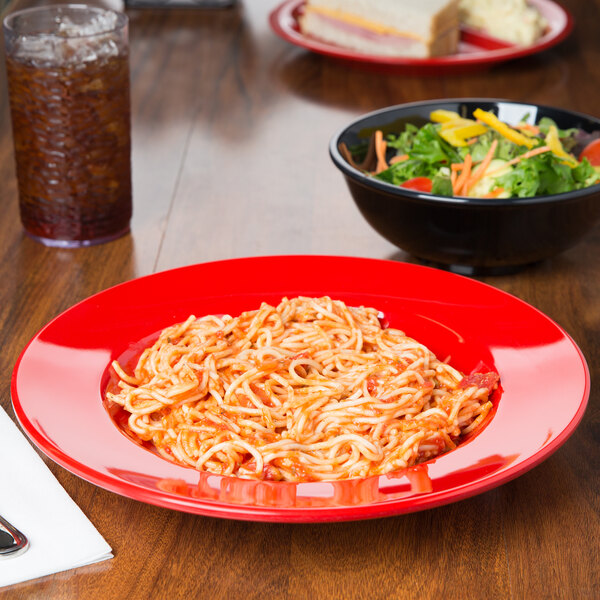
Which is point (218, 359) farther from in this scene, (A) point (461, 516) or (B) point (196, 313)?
(A) point (461, 516)

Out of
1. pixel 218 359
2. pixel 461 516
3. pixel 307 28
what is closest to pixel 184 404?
pixel 218 359

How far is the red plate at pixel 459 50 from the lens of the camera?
2.54 meters

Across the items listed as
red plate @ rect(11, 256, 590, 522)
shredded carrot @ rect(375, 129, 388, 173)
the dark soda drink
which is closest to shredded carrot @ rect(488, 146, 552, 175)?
shredded carrot @ rect(375, 129, 388, 173)

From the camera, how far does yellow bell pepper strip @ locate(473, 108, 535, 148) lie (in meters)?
1.70

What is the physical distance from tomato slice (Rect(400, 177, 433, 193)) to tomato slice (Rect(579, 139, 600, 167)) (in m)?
0.31

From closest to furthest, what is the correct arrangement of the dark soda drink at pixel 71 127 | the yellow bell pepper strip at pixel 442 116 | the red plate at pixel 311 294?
the red plate at pixel 311 294 < the dark soda drink at pixel 71 127 < the yellow bell pepper strip at pixel 442 116

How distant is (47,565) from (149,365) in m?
0.33

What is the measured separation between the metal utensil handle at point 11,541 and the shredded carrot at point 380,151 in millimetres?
991

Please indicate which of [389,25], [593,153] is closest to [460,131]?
[593,153]

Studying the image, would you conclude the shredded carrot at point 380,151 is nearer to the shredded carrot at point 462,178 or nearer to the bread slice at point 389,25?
the shredded carrot at point 462,178

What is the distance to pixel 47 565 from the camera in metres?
0.97

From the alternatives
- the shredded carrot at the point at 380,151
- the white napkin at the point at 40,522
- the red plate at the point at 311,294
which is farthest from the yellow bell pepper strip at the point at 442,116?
the white napkin at the point at 40,522

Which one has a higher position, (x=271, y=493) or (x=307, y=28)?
(x=271, y=493)

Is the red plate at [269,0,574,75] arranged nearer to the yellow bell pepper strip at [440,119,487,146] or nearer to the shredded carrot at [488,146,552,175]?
the yellow bell pepper strip at [440,119,487,146]
